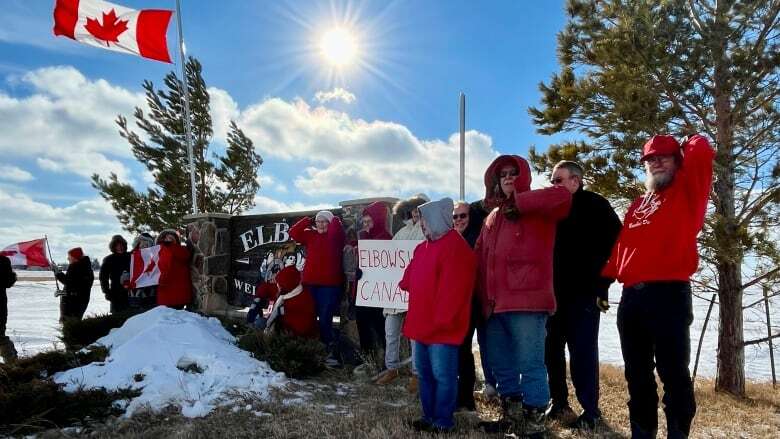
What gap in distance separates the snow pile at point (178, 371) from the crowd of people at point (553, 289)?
6.47ft

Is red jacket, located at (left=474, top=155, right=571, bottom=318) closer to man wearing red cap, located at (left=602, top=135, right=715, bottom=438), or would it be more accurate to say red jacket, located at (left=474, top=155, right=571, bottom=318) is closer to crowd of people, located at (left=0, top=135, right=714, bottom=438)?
crowd of people, located at (left=0, top=135, right=714, bottom=438)

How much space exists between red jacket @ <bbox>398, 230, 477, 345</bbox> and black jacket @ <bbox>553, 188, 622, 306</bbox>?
74cm

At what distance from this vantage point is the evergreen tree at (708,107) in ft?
18.7

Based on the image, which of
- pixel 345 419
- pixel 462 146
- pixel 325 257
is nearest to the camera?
pixel 345 419

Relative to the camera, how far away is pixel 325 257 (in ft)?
19.2

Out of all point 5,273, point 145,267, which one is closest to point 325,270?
point 145,267

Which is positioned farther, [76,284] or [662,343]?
[76,284]

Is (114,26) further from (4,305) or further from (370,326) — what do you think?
(370,326)

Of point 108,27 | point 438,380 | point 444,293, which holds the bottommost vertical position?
point 438,380

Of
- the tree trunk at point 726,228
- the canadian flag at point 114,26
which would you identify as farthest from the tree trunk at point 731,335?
the canadian flag at point 114,26

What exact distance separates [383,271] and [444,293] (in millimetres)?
2165

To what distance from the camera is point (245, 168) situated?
57.6 ft

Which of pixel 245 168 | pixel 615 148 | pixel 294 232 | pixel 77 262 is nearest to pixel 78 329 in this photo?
pixel 77 262

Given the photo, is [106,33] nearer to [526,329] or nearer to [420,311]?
[420,311]
